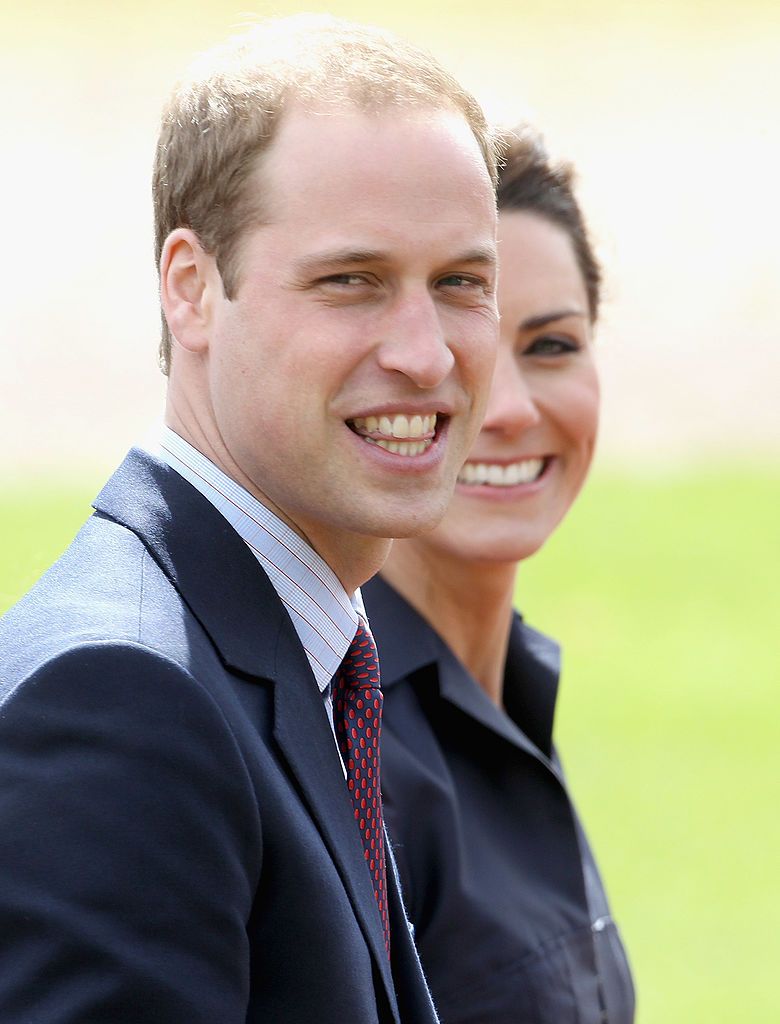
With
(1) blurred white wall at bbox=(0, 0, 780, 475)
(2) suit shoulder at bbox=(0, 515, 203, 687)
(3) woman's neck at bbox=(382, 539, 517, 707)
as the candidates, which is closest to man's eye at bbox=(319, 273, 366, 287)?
(2) suit shoulder at bbox=(0, 515, 203, 687)

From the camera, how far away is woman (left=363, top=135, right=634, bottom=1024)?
9.57ft

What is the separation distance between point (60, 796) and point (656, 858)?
740 cm

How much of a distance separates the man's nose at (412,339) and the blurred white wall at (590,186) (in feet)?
40.6

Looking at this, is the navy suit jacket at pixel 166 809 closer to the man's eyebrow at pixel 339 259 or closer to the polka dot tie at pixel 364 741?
the polka dot tie at pixel 364 741

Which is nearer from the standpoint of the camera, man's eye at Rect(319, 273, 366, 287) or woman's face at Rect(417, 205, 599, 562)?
man's eye at Rect(319, 273, 366, 287)

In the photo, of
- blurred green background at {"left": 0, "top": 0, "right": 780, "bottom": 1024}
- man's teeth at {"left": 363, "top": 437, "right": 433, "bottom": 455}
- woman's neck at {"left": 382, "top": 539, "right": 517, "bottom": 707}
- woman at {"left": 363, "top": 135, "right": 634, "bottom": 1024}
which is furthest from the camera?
blurred green background at {"left": 0, "top": 0, "right": 780, "bottom": 1024}

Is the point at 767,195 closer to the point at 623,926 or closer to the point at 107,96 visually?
the point at 107,96

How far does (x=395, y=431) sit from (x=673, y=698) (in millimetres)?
9586

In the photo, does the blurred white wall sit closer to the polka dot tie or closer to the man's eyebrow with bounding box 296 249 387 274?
the polka dot tie

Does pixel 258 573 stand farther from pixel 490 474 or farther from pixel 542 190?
pixel 542 190

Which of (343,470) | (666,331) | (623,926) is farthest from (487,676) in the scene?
(666,331)

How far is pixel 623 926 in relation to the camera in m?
7.79

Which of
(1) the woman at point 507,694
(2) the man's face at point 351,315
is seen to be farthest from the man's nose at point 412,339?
(1) the woman at point 507,694

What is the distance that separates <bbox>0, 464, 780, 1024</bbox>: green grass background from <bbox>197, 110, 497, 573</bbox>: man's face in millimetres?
5236
